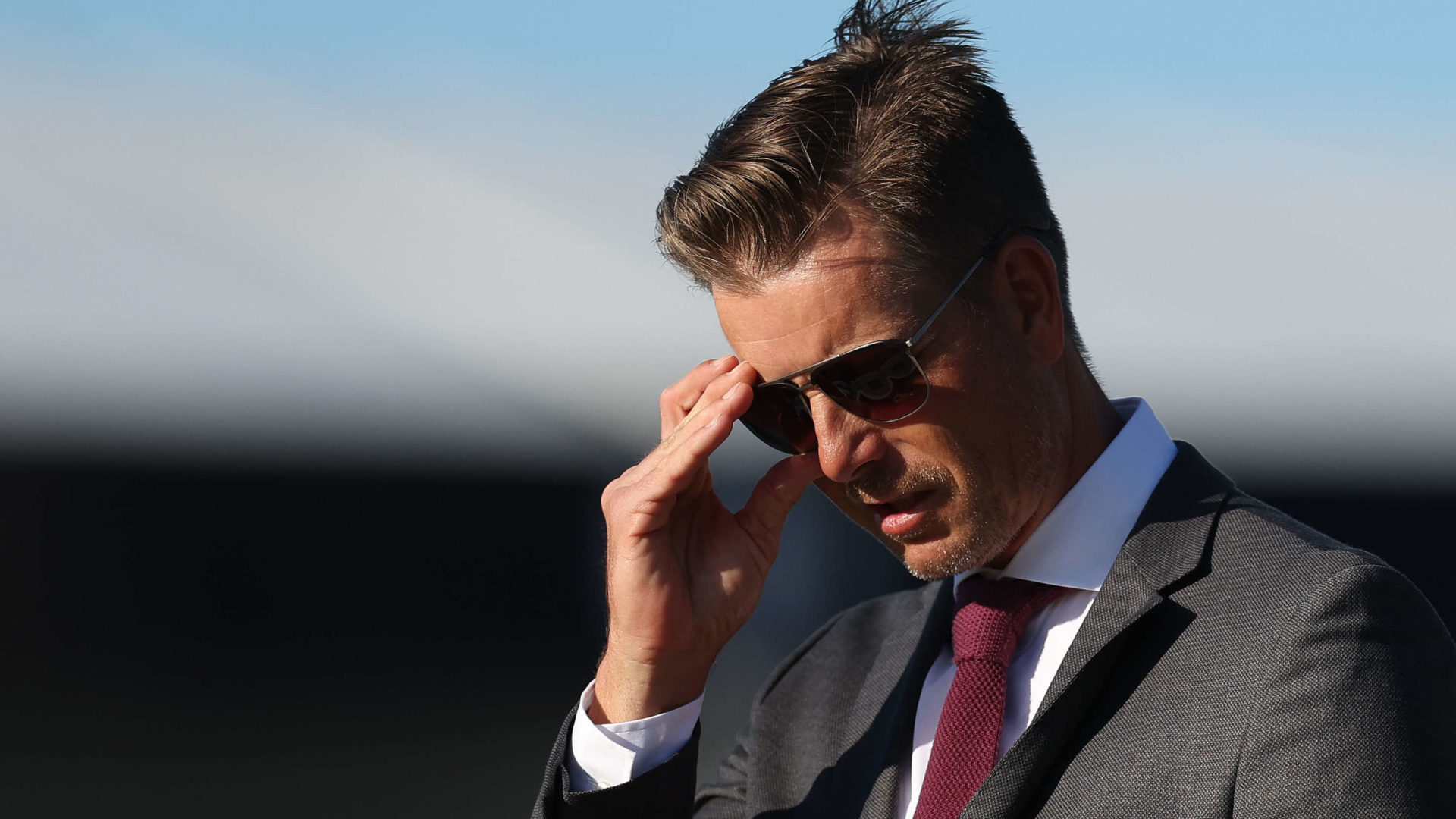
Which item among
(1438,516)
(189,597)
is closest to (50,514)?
(189,597)

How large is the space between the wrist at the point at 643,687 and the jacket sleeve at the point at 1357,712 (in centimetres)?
111

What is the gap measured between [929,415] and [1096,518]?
41 cm

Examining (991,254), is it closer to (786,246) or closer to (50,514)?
(786,246)

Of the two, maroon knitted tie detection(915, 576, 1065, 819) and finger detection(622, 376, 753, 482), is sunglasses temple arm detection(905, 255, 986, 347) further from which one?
maroon knitted tie detection(915, 576, 1065, 819)

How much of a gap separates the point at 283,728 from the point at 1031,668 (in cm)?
868

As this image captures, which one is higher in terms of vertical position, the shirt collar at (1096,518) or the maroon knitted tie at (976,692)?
the shirt collar at (1096,518)

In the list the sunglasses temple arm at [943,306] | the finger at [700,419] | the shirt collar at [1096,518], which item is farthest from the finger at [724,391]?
the shirt collar at [1096,518]

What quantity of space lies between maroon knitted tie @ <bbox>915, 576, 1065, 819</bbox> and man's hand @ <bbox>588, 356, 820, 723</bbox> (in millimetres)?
466

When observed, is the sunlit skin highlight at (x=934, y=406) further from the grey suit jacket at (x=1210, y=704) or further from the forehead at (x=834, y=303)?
the grey suit jacket at (x=1210, y=704)

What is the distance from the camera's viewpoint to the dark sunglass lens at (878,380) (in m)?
2.26

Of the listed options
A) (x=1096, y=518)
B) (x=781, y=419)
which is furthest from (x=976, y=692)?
(x=781, y=419)

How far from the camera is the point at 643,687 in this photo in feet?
8.00

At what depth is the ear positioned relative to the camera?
2.40 metres

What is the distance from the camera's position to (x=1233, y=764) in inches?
71.5
